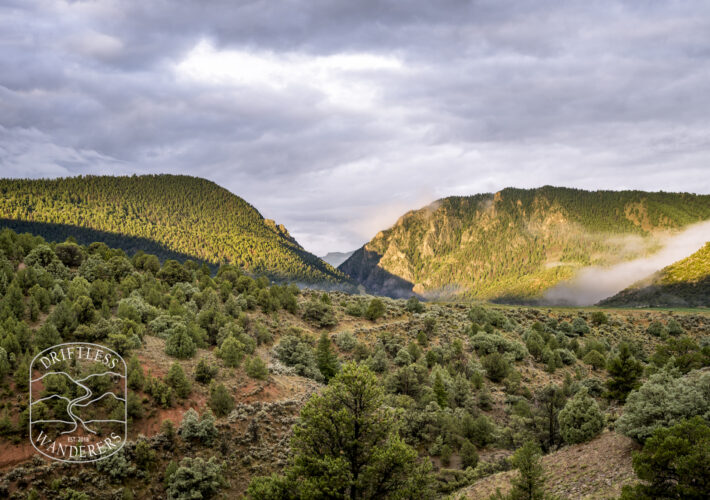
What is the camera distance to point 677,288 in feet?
429

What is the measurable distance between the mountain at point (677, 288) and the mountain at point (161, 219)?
109681 millimetres

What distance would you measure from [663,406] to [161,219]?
16966 centimetres

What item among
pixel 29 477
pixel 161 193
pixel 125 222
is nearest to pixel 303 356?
pixel 29 477

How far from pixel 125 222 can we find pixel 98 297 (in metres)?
129

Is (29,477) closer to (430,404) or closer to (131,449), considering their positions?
(131,449)

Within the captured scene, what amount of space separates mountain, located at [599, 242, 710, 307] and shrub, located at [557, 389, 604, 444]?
125389 mm

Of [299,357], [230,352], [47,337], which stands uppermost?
[47,337]

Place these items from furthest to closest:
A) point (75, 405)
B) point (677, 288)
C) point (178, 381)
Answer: point (677, 288) < point (178, 381) < point (75, 405)

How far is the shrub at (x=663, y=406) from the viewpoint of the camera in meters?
17.6

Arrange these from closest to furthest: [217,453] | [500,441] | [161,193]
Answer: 1. [217,453]
2. [500,441]
3. [161,193]

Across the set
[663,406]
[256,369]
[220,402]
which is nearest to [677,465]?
[663,406]

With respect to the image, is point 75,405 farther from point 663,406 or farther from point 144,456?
point 663,406

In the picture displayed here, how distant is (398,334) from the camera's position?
57.2m

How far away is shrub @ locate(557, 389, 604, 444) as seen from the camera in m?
22.6
